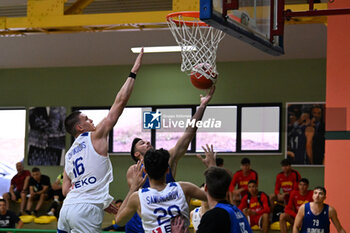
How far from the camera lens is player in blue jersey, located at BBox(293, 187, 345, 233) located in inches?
344

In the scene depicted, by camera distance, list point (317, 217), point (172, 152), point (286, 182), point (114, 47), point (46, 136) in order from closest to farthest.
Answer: point (172, 152), point (317, 217), point (286, 182), point (114, 47), point (46, 136)

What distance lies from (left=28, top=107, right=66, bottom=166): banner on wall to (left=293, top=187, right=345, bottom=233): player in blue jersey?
285 inches

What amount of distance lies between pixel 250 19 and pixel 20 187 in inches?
369

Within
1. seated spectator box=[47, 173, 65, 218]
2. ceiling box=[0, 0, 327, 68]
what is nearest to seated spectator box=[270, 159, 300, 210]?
ceiling box=[0, 0, 327, 68]

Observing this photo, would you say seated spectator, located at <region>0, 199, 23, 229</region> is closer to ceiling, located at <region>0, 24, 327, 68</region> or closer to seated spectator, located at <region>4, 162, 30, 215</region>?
seated spectator, located at <region>4, 162, 30, 215</region>

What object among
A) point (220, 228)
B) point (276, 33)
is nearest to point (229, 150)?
point (276, 33)

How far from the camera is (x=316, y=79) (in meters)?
13.5

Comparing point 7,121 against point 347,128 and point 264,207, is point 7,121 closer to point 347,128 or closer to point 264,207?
point 264,207

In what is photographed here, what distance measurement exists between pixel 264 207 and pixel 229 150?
273 cm

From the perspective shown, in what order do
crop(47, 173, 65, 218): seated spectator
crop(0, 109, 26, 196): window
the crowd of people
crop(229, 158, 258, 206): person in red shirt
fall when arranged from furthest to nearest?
1. crop(0, 109, 26, 196): window
2. crop(47, 173, 65, 218): seated spectator
3. crop(229, 158, 258, 206): person in red shirt
4. the crowd of people

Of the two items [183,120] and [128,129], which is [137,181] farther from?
[128,129]

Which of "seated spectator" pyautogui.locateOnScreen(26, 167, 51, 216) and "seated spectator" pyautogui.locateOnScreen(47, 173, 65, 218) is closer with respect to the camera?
"seated spectator" pyautogui.locateOnScreen(47, 173, 65, 218)

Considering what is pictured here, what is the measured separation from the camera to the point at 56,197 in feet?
43.4

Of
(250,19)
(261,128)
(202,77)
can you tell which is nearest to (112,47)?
(261,128)
